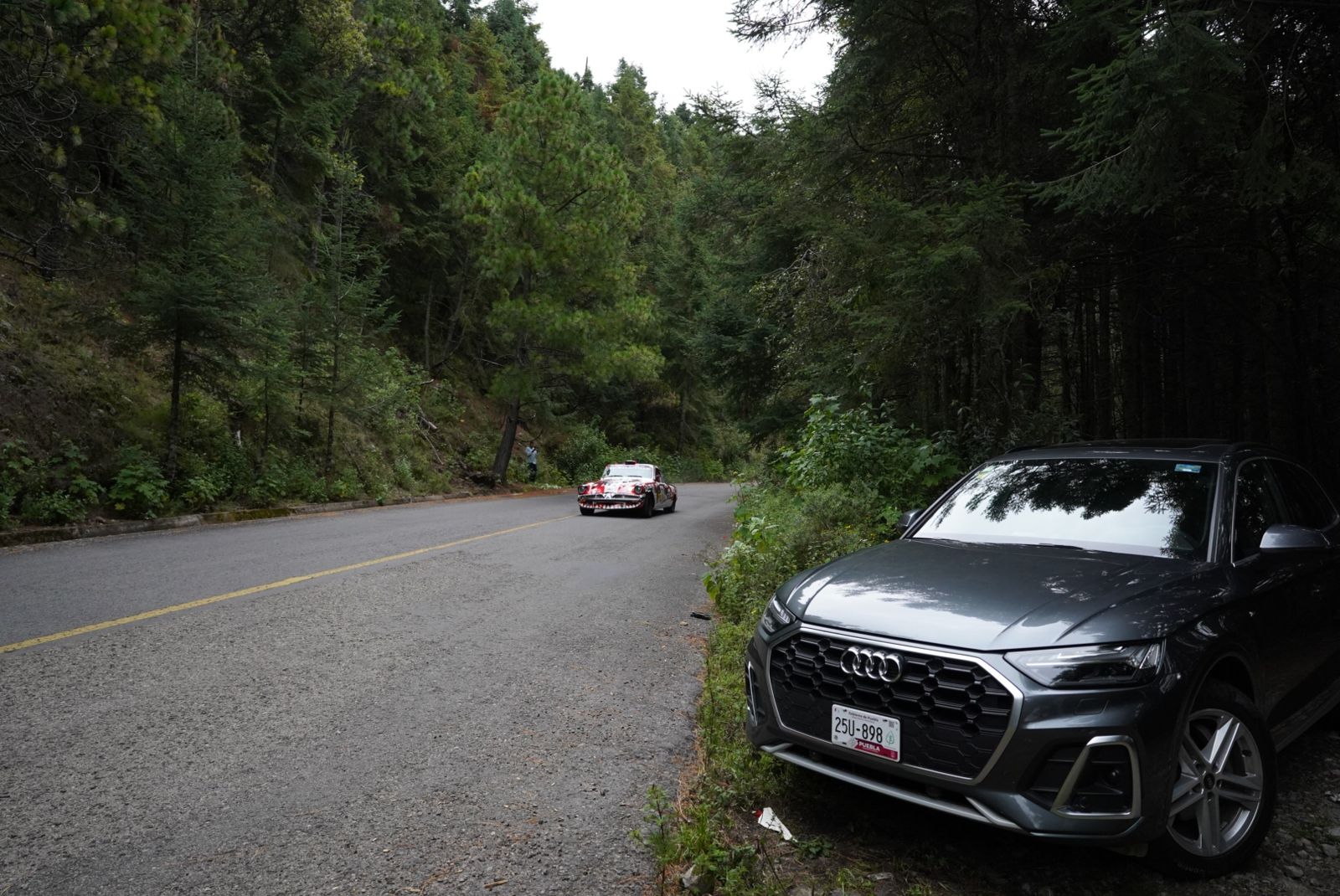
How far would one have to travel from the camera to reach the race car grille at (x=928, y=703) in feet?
8.83

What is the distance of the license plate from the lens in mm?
2848

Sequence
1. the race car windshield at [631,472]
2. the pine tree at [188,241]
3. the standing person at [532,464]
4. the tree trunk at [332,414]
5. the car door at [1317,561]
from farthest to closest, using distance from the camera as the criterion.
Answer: the standing person at [532,464] < the race car windshield at [631,472] < the tree trunk at [332,414] < the pine tree at [188,241] < the car door at [1317,561]

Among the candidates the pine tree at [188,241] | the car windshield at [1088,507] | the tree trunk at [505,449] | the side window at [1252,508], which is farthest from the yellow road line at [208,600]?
the tree trunk at [505,449]

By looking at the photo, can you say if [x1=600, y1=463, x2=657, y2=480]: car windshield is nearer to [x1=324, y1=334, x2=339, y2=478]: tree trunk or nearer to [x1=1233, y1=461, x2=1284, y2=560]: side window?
[x1=324, y1=334, x2=339, y2=478]: tree trunk

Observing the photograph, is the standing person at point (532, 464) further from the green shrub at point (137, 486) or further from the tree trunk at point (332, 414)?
the green shrub at point (137, 486)

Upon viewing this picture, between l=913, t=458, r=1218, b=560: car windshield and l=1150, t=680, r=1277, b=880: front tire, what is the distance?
29.5 inches

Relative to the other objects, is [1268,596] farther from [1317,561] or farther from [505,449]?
[505,449]

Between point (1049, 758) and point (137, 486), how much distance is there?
14.4 metres

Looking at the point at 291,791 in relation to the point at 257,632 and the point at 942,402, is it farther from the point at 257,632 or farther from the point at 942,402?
the point at 942,402

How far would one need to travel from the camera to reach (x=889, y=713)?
9.44 ft

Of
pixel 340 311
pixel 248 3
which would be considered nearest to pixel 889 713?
pixel 340 311

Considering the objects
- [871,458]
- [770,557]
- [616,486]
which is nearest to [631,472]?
[616,486]

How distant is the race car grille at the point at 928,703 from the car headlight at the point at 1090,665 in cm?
14

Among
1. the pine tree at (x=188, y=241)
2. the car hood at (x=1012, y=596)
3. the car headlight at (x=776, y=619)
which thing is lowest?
the car headlight at (x=776, y=619)
